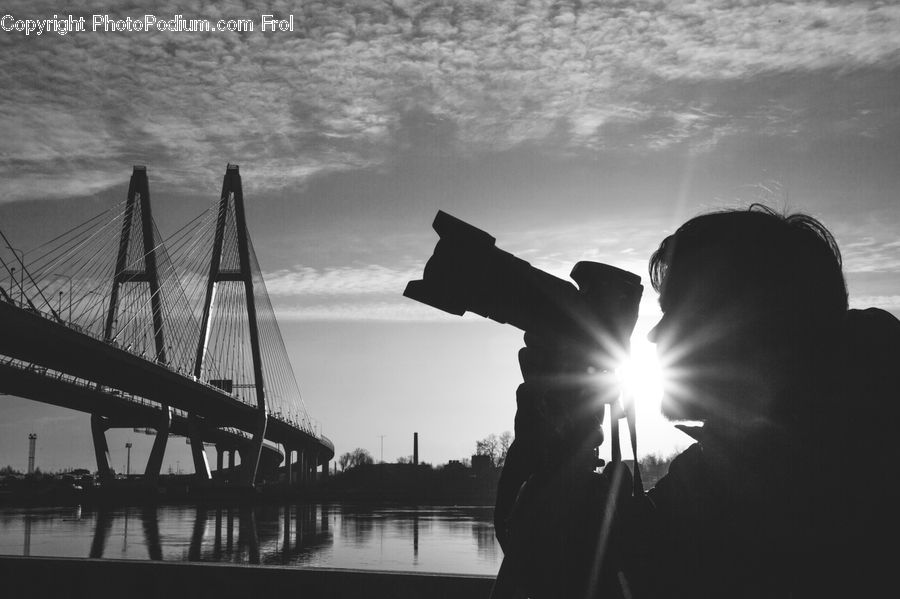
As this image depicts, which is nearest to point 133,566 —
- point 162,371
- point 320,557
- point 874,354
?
point 874,354

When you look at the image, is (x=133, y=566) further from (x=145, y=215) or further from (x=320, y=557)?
(x=145, y=215)

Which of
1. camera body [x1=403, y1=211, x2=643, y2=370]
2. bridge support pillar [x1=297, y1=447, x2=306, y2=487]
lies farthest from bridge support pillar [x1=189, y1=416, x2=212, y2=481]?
camera body [x1=403, y1=211, x2=643, y2=370]

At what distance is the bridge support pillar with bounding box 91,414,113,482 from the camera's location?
35406 millimetres

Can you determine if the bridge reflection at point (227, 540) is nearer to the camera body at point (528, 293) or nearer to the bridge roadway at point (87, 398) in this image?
the camera body at point (528, 293)

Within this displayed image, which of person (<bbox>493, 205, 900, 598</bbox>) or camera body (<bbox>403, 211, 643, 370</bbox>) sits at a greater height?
camera body (<bbox>403, 211, 643, 370</bbox>)

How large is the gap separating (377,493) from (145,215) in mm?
19618

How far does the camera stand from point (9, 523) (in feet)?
58.4

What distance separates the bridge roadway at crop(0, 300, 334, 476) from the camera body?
71.1ft

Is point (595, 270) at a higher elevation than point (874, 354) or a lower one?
higher

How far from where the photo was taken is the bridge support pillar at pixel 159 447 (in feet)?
109

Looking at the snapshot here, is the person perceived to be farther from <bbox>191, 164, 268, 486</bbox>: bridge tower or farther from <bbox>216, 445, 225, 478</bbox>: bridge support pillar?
<bbox>216, 445, 225, 478</bbox>: bridge support pillar

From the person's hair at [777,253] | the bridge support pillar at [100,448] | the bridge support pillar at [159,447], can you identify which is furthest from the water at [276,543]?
the bridge support pillar at [100,448]

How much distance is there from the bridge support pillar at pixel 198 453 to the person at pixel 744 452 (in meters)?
37.9

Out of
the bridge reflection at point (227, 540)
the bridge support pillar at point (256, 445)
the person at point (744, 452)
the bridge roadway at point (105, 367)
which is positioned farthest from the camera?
the bridge support pillar at point (256, 445)
